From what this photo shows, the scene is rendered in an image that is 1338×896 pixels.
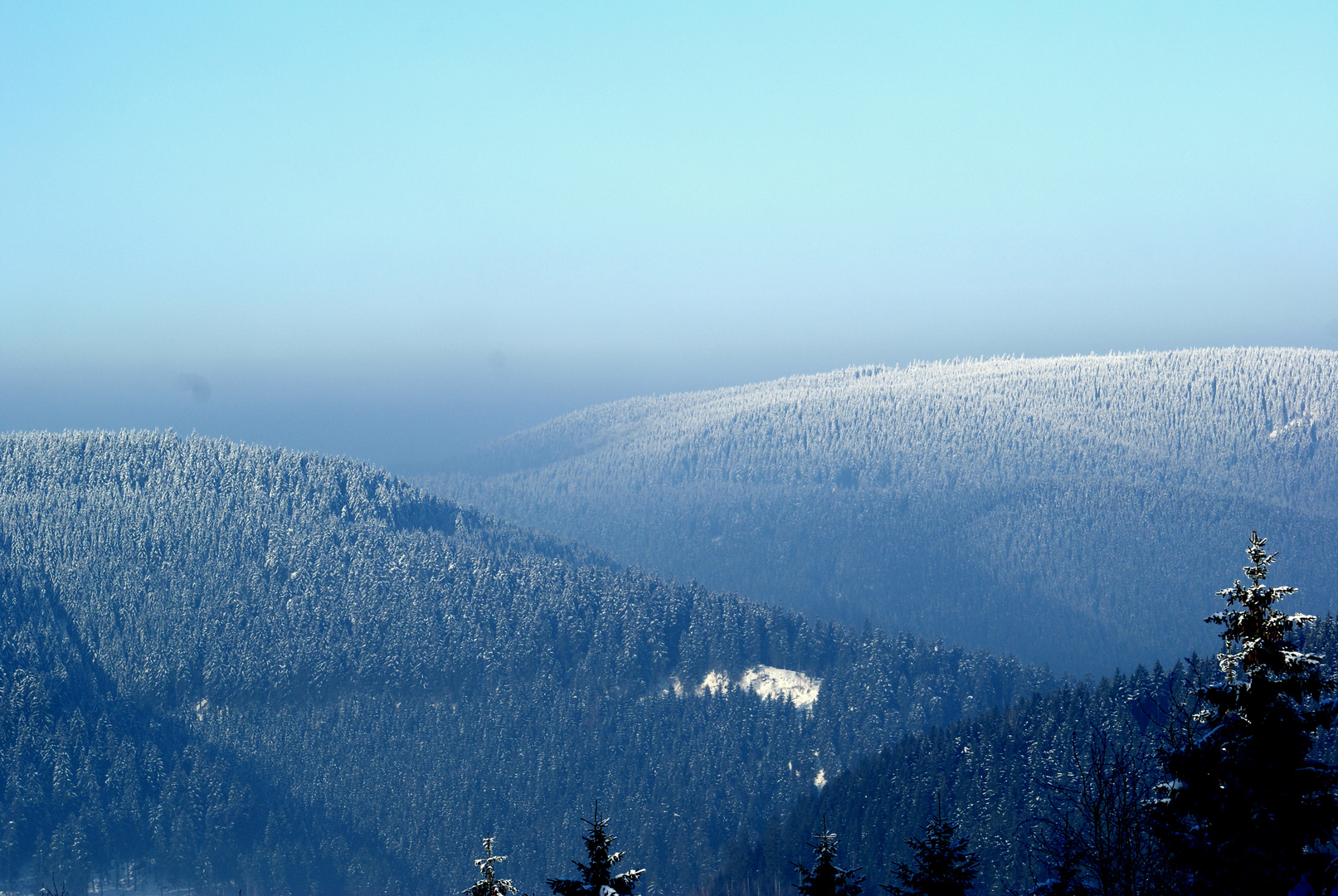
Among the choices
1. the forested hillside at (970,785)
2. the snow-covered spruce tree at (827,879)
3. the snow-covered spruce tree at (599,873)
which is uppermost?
the snow-covered spruce tree at (599,873)

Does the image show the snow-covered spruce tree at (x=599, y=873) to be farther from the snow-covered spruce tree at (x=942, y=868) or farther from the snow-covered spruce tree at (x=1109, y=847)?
the snow-covered spruce tree at (x=1109, y=847)

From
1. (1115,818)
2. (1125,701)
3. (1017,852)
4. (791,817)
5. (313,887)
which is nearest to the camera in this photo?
(1115,818)

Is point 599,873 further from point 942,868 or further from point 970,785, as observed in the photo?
point 970,785

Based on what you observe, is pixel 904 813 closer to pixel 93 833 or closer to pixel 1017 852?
pixel 1017 852

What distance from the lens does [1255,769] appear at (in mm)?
21781

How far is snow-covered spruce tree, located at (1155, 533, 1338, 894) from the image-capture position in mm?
21359

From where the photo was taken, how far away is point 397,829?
191250 millimetres

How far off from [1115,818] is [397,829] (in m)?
187

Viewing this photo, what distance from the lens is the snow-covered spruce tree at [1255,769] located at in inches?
841

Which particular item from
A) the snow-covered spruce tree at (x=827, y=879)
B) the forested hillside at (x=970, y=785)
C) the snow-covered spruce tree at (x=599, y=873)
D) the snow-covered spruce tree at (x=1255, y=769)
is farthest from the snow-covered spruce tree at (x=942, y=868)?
the forested hillside at (x=970, y=785)

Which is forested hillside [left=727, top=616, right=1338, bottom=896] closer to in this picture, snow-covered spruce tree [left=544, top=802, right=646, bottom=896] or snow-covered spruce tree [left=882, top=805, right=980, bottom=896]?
snow-covered spruce tree [left=882, top=805, right=980, bottom=896]

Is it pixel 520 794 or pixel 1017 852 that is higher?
pixel 1017 852

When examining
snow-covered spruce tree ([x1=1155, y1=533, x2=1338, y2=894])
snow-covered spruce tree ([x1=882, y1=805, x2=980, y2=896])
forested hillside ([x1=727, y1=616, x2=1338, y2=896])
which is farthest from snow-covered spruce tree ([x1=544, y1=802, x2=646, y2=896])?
forested hillside ([x1=727, y1=616, x2=1338, y2=896])

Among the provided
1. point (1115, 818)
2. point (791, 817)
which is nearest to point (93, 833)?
point (791, 817)
